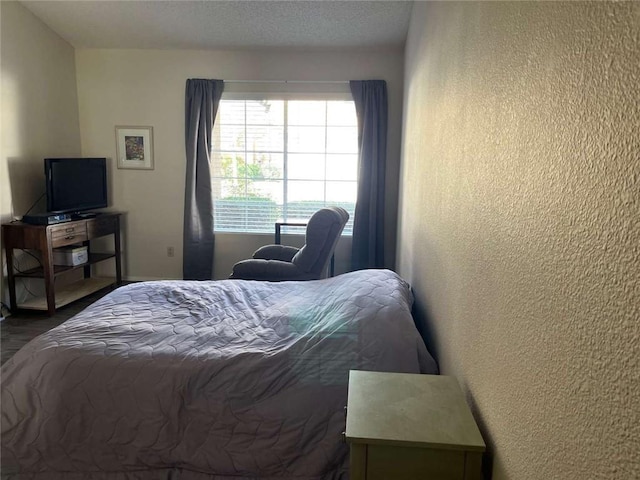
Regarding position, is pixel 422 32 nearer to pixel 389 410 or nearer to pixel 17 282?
pixel 389 410

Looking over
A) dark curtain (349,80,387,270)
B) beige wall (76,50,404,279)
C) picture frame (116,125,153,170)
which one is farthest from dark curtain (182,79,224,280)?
dark curtain (349,80,387,270)

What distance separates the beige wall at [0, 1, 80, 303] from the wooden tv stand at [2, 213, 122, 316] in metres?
0.16

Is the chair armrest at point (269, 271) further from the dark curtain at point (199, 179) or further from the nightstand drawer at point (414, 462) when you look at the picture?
the nightstand drawer at point (414, 462)

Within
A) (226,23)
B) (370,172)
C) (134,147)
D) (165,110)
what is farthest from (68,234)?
(370,172)

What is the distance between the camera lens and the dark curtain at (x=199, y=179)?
15.3ft

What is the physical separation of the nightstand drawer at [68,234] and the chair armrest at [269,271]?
168 cm

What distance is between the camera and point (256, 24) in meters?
4.16

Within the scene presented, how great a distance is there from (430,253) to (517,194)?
1256mm

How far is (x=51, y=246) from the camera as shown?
3924 mm

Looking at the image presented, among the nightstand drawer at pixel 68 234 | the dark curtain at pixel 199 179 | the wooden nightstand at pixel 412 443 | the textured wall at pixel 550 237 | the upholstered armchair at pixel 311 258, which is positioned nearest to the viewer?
the textured wall at pixel 550 237

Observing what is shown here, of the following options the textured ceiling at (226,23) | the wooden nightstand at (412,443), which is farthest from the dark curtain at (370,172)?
the wooden nightstand at (412,443)

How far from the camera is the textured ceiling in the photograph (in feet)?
12.8

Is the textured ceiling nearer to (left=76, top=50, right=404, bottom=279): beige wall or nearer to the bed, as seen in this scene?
(left=76, top=50, right=404, bottom=279): beige wall

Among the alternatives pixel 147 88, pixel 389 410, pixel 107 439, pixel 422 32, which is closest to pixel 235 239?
pixel 147 88
